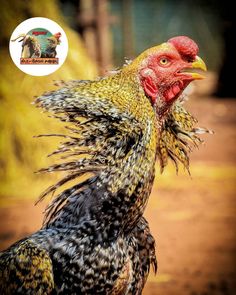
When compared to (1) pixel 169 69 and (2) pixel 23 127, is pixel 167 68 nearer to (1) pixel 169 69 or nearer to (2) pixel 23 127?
(1) pixel 169 69

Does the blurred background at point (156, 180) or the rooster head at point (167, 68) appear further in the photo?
the blurred background at point (156, 180)

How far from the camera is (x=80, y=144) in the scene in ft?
7.07

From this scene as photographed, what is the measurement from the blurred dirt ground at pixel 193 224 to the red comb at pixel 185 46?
197cm

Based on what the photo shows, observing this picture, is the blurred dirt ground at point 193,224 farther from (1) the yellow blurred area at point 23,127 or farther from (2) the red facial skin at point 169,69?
(2) the red facial skin at point 169,69

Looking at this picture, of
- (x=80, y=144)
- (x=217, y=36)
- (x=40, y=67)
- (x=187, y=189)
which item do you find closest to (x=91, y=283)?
(x=80, y=144)

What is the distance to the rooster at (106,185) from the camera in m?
2.01

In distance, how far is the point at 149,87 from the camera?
2.17 metres

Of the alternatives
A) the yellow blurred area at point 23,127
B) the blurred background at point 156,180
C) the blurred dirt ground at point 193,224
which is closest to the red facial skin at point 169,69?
the blurred background at point 156,180

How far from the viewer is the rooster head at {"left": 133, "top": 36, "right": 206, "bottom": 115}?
217 cm

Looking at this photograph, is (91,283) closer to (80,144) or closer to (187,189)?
(80,144)

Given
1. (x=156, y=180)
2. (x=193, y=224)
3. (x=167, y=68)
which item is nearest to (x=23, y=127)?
(x=156, y=180)

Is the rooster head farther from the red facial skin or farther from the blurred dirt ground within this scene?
the blurred dirt ground

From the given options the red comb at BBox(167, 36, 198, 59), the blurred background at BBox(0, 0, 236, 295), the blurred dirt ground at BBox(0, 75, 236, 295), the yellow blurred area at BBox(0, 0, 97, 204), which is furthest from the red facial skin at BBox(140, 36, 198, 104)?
the yellow blurred area at BBox(0, 0, 97, 204)

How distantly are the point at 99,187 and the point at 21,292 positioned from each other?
455mm
